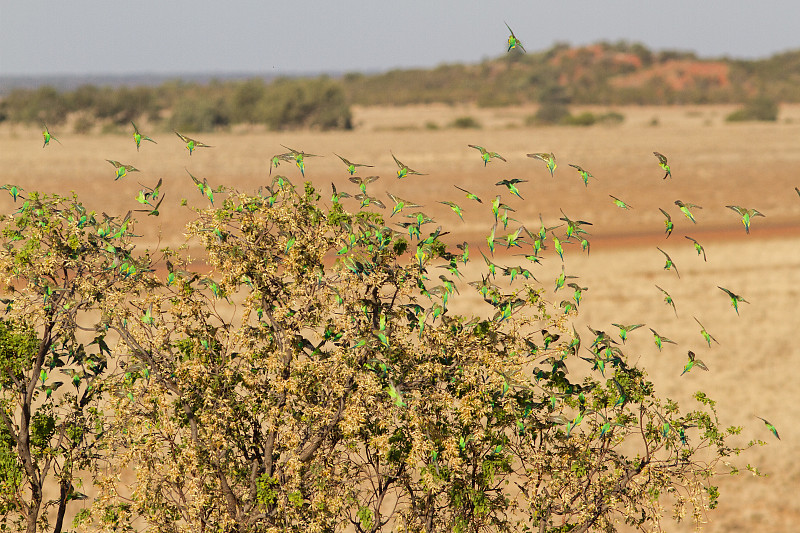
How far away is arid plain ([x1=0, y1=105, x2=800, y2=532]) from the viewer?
18.8 m

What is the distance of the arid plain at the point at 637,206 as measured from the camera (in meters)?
18.8

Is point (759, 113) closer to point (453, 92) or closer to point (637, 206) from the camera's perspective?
point (637, 206)

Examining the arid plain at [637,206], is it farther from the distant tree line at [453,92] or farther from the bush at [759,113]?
the distant tree line at [453,92]

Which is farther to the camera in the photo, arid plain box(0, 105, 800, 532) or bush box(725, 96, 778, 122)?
bush box(725, 96, 778, 122)

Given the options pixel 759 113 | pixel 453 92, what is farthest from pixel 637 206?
pixel 453 92

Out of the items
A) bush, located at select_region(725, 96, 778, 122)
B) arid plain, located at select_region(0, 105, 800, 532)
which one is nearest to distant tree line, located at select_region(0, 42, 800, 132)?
bush, located at select_region(725, 96, 778, 122)

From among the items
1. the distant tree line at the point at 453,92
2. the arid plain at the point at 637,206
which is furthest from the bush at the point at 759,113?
the arid plain at the point at 637,206

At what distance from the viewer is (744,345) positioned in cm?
2180

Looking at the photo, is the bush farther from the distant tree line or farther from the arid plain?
the arid plain

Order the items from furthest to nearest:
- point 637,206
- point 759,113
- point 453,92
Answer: point 453,92, point 759,113, point 637,206

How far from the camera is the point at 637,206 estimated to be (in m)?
38.0

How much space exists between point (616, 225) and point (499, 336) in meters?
27.8

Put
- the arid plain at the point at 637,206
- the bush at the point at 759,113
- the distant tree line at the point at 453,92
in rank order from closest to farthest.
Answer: the arid plain at the point at 637,206
the distant tree line at the point at 453,92
the bush at the point at 759,113

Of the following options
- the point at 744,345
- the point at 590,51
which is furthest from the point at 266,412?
the point at 590,51
